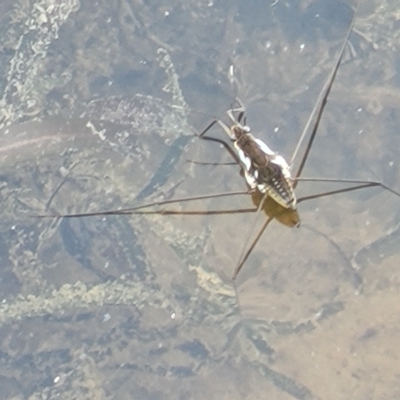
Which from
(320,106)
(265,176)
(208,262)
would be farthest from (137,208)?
(320,106)

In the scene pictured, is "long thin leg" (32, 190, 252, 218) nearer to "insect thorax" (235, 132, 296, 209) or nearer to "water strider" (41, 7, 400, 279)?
"water strider" (41, 7, 400, 279)

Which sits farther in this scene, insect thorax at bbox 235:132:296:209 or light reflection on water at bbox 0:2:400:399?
light reflection on water at bbox 0:2:400:399

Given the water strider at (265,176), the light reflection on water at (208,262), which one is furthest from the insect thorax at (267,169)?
the light reflection on water at (208,262)

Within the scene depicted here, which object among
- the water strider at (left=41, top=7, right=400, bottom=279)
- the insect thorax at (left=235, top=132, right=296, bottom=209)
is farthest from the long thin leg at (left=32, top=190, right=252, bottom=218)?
the insect thorax at (left=235, top=132, right=296, bottom=209)

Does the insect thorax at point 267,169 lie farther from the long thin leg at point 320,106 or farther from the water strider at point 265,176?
the long thin leg at point 320,106

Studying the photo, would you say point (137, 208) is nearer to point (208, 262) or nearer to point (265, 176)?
point (208, 262)

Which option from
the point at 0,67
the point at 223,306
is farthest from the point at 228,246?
the point at 0,67
